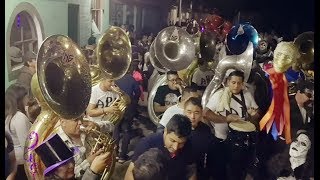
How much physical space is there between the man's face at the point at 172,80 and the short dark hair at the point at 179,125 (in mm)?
237

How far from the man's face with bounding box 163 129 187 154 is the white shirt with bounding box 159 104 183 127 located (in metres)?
0.11

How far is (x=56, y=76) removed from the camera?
2.63m

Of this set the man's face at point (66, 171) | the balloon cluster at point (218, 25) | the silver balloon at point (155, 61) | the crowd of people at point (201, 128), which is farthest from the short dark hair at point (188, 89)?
the man's face at point (66, 171)

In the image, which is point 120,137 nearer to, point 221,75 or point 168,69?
point 168,69

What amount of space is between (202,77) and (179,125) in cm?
44

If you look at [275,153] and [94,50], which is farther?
[275,153]

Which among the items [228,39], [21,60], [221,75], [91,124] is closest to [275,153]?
[221,75]

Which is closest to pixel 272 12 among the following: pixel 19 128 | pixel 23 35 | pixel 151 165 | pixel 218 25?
pixel 218 25

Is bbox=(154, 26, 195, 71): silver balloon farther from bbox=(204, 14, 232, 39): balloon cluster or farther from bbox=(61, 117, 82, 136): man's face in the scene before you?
bbox=(61, 117, 82, 136): man's face

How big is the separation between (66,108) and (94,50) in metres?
0.47

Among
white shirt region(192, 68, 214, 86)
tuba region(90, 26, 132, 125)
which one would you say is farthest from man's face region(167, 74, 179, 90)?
tuba region(90, 26, 132, 125)

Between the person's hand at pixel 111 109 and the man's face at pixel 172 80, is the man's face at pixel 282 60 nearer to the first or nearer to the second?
the man's face at pixel 172 80

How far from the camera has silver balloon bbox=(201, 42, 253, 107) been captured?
10.6ft

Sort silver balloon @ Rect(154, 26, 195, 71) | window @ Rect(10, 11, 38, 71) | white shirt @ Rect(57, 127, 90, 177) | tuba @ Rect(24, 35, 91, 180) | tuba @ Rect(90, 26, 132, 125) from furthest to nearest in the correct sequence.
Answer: silver balloon @ Rect(154, 26, 195, 71), tuba @ Rect(90, 26, 132, 125), white shirt @ Rect(57, 127, 90, 177), window @ Rect(10, 11, 38, 71), tuba @ Rect(24, 35, 91, 180)
